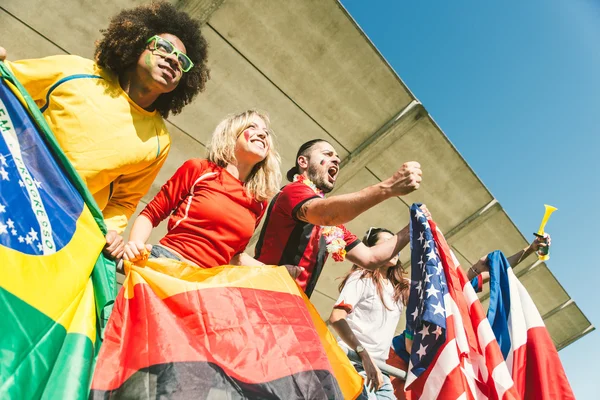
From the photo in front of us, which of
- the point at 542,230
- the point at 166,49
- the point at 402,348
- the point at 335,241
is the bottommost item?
the point at 402,348

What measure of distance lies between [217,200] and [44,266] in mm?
899

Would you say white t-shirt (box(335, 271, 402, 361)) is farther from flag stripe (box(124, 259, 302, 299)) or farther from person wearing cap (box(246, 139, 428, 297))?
flag stripe (box(124, 259, 302, 299))

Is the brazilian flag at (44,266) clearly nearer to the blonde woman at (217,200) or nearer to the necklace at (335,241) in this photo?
the blonde woman at (217,200)

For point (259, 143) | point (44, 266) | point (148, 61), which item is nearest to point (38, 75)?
point (148, 61)

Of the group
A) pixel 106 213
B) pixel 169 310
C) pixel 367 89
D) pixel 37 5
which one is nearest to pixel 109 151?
pixel 106 213

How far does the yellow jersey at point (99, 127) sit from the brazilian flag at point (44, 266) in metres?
0.23

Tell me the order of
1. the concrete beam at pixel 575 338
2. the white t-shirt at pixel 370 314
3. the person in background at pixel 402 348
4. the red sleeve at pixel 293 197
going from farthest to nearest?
the concrete beam at pixel 575 338 < the white t-shirt at pixel 370 314 < the person in background at pixel 402 348 < the red sleeve at pixel 293 197

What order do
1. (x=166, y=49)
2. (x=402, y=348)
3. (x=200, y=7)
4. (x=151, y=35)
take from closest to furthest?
(x=166, y=49) < (x=151, y=35) < (x=402, y=348) < (x=200, y=7)

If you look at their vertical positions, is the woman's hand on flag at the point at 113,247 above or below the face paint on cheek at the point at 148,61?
below

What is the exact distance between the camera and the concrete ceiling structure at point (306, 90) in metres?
3.67

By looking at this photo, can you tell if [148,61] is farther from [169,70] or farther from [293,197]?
[293,197]

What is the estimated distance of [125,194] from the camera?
7.72 feet

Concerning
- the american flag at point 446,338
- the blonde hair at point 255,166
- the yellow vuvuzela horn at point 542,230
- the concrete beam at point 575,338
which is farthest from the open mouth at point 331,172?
the concrete beam at point 575,338

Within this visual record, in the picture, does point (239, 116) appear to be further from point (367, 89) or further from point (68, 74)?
point (367, 89)
